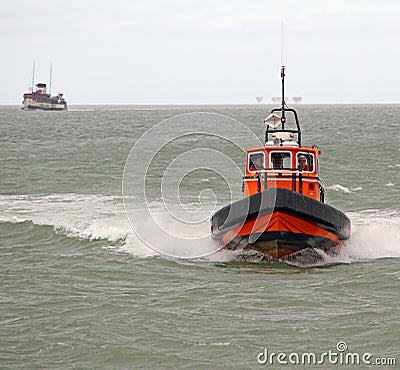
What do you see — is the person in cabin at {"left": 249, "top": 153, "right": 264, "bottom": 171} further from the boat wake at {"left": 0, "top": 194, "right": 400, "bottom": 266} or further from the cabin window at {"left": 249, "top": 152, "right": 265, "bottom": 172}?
the boat wake at {"left": 0, "top": 194, "right": 400, "bottom": 266}

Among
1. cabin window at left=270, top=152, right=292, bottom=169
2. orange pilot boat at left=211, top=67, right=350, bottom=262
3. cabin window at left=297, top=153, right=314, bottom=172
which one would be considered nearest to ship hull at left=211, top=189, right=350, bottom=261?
orange pilot boat at left=211, top=67, right=350, bottom=262

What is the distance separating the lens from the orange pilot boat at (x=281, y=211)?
1448 centimetres

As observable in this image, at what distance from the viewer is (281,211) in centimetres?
1439

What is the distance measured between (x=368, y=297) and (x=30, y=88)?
125m

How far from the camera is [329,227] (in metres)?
15.1

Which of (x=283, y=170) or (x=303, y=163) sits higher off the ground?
(x=303, y=163)

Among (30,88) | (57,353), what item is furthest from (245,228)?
(30,88)

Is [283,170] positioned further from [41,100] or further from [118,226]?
[41,100]

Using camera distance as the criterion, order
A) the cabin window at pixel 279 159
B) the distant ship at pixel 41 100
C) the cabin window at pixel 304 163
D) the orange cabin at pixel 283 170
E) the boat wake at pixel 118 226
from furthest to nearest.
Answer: the distant ship at pixel 41 100, the cabin window at pixel 304 163, the cabin window at pixel 279 159, the boat wake at pixel 118 226, the orange cabin at pixel 283 170

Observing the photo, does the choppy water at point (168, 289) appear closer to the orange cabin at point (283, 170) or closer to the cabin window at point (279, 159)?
the orange cabin at point (283, 170)

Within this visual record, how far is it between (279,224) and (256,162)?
6.50ft

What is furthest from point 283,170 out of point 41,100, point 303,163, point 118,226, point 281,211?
point 41,100

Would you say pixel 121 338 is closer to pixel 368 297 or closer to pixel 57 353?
pixel 57 353

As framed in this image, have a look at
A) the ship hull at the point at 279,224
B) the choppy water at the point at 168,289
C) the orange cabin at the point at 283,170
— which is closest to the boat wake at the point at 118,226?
the choppy water at the point at 168,289
